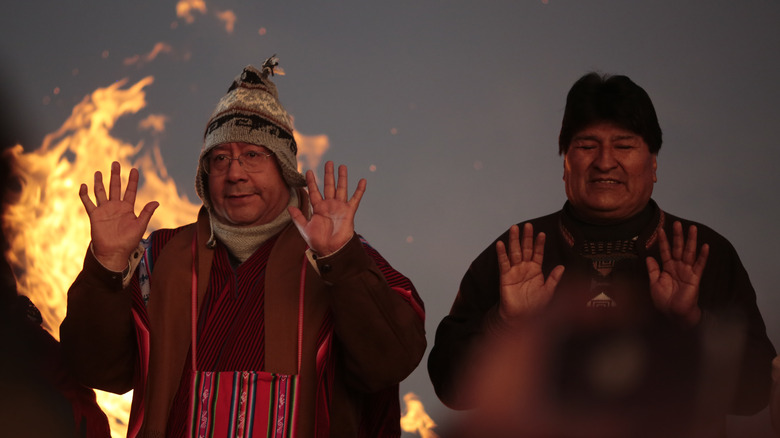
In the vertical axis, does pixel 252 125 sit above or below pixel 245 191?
above

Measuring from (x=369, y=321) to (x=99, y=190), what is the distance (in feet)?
3.75

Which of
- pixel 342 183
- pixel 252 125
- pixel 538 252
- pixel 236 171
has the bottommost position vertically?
pixel 538 252

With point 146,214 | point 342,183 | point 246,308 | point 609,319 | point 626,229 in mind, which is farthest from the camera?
point 626,229

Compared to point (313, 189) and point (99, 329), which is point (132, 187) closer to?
point (99, 329)

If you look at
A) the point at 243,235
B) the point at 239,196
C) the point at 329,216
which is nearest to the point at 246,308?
the point at 243,235

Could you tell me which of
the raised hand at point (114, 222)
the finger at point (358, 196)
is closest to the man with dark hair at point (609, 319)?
the finger at point (358, 196)

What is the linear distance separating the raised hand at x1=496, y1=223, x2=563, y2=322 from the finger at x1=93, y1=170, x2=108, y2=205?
152cm

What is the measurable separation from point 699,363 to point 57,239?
3.70 metres

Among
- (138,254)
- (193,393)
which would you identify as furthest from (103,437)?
(138,254)

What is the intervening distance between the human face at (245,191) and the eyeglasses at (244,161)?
0.04 feet

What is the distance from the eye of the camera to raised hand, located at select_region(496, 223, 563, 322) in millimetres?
2834

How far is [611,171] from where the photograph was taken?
301 centimetres

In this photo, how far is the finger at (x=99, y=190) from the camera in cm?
272

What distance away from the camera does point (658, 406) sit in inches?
112
